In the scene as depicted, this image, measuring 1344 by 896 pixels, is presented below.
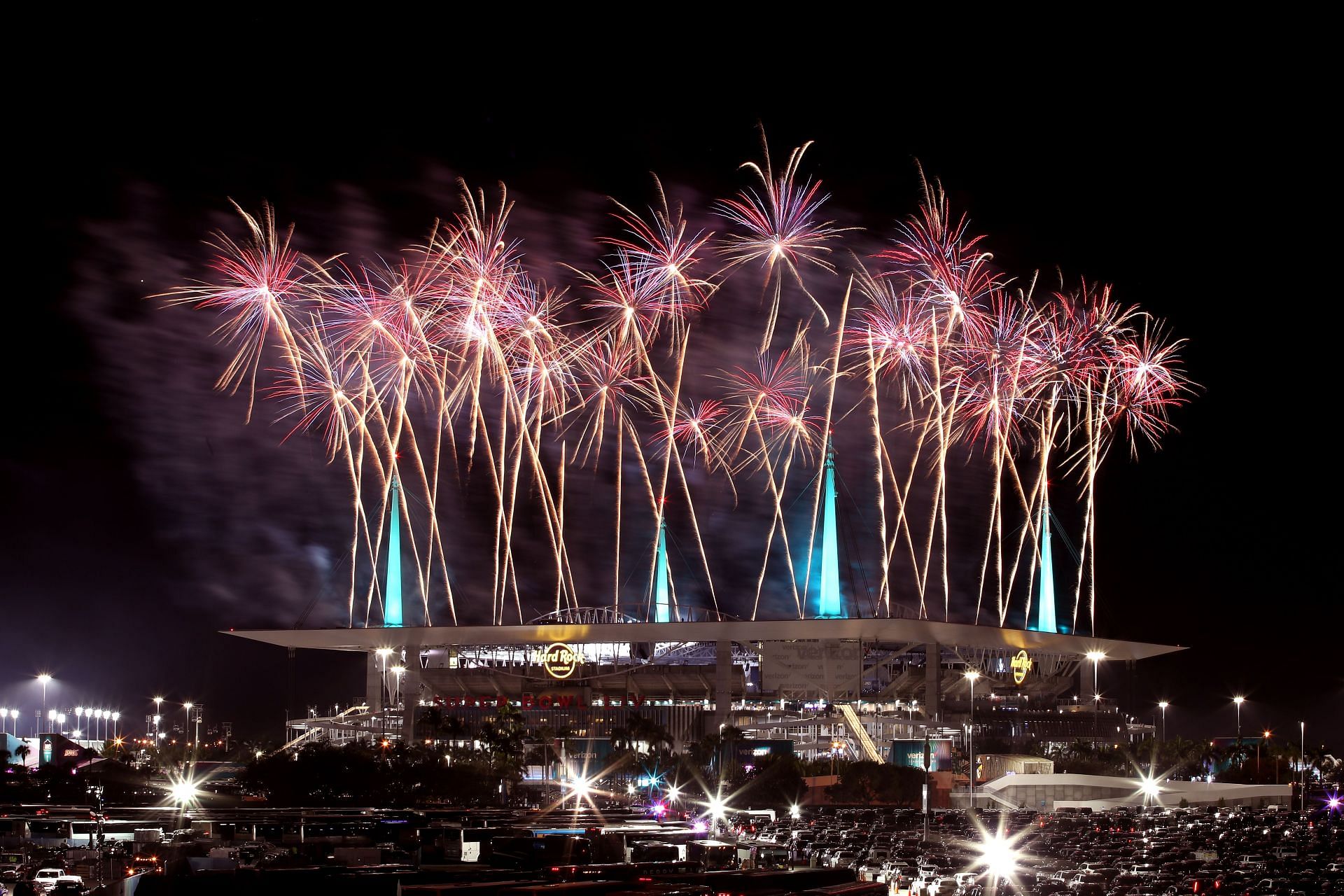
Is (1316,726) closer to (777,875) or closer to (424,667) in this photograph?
(424,667)

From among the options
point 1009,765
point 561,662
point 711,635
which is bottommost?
point 1009,765

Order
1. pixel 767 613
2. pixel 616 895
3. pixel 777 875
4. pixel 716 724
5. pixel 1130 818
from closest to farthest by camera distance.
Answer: pixel 616 895
pixel 777 875
pixel 1130 818
pixel 716 724
pixel 767 613

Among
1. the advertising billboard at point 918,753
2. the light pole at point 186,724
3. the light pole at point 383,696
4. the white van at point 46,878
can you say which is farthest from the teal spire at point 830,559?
the white van at point 46,878

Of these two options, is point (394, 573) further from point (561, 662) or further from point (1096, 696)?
point (1096, 696)

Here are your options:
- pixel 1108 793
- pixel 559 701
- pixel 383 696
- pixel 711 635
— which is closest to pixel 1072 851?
pixel 1108 793

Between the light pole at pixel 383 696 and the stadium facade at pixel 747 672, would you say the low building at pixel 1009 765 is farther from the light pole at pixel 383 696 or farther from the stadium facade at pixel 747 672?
the light pole at pixel 383 696

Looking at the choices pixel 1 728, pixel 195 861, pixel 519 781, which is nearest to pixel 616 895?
pixel 195 861

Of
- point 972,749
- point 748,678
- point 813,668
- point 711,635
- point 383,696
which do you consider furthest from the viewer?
point 383,696
